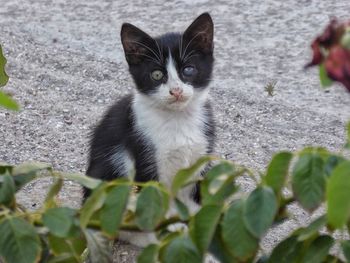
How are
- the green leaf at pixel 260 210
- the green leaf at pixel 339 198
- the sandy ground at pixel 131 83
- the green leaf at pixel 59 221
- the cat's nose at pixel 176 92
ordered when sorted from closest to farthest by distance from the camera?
the green leaf at pixel 339 198 < the green leaf at pixel 260 210 < the green leaf at pixel 59 221 < the cat's nose at pixel 176 92 < the sandy ground at pixel 131 83

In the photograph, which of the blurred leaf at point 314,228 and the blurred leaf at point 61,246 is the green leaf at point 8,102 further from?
the blurred leaf at point 314,228

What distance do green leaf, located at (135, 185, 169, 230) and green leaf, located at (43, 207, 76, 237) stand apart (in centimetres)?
11

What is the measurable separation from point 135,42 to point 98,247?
2.13 metres

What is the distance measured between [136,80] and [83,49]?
6.68 ft

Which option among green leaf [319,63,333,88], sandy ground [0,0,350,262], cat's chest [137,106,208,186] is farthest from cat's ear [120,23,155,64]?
green leaf [319,63,333,88]

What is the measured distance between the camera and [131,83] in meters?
4.73

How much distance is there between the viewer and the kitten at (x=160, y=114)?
330 cm

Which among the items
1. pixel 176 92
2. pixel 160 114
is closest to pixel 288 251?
pixel 176 92

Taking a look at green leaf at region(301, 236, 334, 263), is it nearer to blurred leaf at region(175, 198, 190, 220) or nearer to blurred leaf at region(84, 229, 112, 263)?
blurred leaf at region(175, 198, 190, 220)

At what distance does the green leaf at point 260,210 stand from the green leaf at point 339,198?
0.55ft

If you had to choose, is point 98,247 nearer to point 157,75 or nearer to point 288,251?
point 288,251

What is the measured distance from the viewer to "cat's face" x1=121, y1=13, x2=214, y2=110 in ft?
10.8

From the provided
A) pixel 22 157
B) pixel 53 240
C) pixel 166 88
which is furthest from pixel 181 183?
pixel 22 157

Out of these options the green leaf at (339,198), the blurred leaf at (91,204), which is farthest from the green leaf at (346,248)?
the blurred leaf at (91,204)
